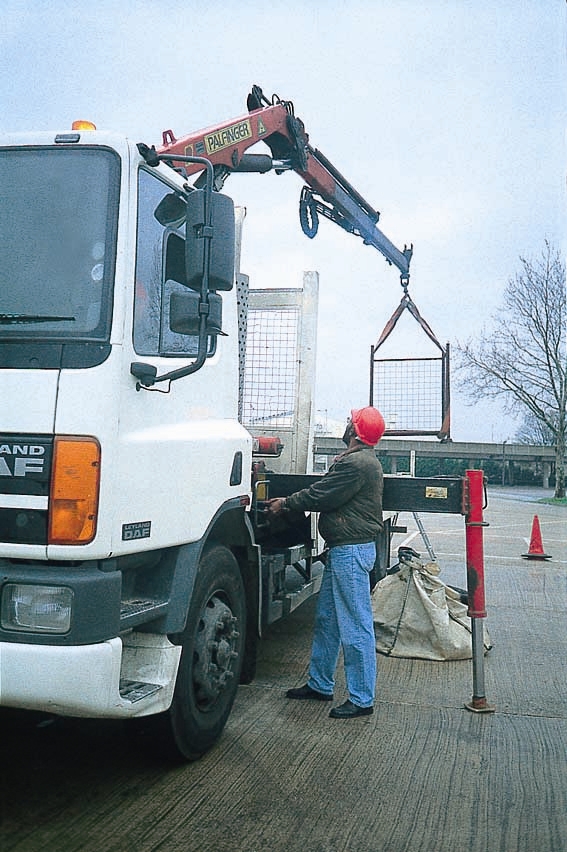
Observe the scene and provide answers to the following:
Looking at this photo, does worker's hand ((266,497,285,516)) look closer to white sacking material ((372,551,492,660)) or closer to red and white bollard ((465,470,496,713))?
red and white bollard ((465,470,496,713))

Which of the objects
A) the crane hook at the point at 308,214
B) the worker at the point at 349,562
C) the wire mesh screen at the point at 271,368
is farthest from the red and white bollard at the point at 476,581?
the crane hook at the point at 308,214

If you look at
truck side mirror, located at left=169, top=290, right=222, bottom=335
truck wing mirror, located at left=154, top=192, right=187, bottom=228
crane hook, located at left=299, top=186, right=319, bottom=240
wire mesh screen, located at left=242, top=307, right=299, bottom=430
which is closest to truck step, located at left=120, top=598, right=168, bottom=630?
truck side mirror, located at left=169, top=290, right=222, bottom=335

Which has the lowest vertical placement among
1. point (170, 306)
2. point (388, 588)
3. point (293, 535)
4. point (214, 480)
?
point (388, 588)

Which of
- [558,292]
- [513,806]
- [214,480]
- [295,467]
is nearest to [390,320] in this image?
[295,467]

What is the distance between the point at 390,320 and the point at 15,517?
20.4ft

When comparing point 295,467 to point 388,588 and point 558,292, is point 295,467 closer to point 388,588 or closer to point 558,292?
point 388,588

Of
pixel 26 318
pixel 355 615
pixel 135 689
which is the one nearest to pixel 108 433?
pixel 26 318

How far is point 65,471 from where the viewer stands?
304 centimetres

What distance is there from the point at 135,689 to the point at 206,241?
1.83 meters

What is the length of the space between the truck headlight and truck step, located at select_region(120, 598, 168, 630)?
297mm

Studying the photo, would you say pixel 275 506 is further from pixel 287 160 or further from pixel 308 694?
pixel 287 160

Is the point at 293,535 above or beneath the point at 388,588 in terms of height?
above

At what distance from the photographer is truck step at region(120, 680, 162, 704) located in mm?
3307

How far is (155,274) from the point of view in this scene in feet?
11.7
